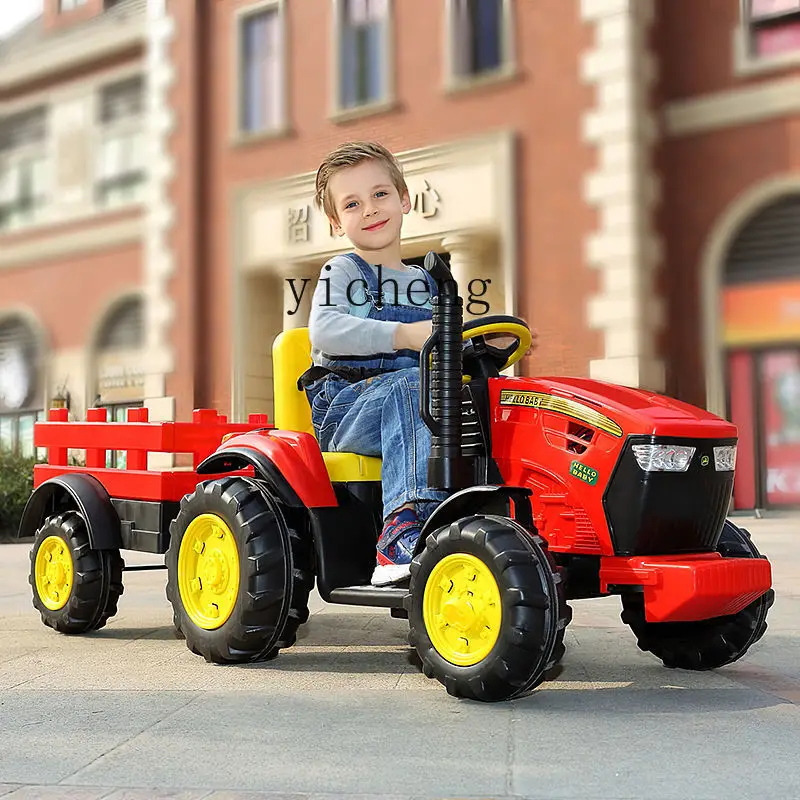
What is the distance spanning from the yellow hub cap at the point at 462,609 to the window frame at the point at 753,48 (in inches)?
449

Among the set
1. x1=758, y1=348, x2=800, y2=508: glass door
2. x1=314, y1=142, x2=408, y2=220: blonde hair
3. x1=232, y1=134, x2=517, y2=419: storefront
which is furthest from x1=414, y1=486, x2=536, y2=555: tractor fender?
x1=758, y1=348, x2=800, y2=508: glass door

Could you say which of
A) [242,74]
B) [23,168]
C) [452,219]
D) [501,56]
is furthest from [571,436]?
[23,168]

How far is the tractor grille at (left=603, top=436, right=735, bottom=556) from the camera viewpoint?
12.1 feet

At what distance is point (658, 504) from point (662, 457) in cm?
16

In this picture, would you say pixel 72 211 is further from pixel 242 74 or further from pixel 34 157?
pixel 242 74

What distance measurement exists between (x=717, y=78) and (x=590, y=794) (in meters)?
12.5

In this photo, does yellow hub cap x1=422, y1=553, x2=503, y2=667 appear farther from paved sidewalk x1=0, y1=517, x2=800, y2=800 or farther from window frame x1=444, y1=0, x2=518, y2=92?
window frame x1=444, y1=0, x2=518, y2=92

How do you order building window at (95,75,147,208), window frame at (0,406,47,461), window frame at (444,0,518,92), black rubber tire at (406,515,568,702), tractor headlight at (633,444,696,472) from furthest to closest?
Result: window frame at (0,406,47,461), building window at (95,75,147,208), window frame at (444,0,518,92), tractor headlight at (633,444,696,472), black rubber tire at (406,515,568,702)

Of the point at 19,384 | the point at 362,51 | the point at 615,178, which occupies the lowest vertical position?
the point at 19,384

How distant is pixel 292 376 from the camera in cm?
492

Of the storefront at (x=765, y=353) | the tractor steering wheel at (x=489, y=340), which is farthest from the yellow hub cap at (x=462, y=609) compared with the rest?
the storefront at (x=765, y=353)

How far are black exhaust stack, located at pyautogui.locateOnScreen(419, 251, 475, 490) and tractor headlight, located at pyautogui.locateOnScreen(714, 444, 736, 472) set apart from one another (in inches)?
34.6

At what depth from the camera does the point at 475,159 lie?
1410 centimetres

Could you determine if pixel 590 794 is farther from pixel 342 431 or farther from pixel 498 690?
pixel 342 431
